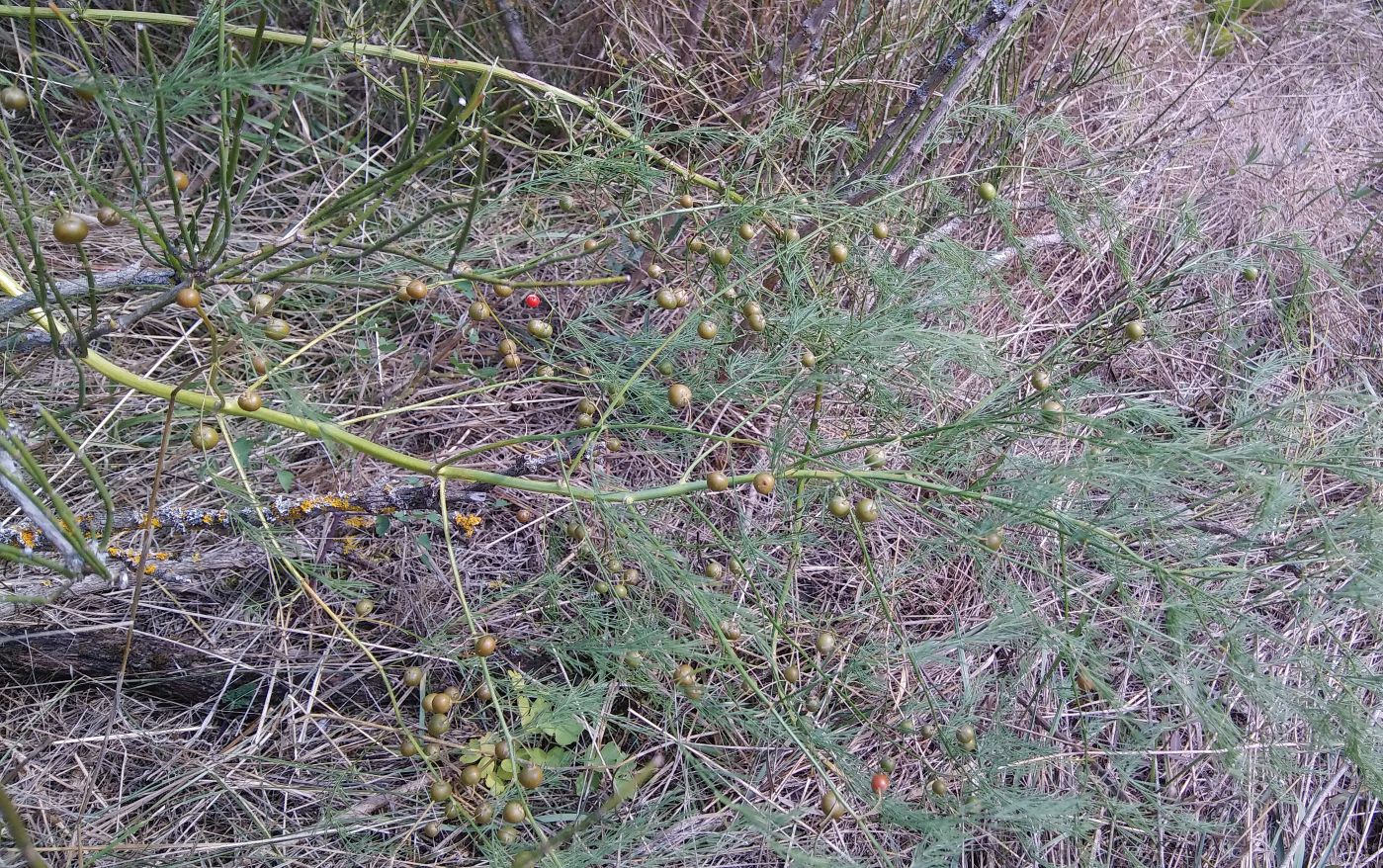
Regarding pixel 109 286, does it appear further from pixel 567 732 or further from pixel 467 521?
pixel 567 732

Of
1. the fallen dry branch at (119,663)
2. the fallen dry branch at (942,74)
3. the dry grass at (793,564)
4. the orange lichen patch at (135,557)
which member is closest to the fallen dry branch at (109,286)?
the dry grass at (793,564)

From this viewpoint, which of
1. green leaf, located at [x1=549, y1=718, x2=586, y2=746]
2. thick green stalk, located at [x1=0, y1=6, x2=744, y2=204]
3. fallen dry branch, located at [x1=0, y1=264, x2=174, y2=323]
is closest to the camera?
fallen dry branch, located at [x1=0, y1=264, x2=174, y2=323]

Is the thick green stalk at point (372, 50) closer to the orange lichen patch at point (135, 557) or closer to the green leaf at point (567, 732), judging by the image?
the orange lichen patch at point (135, 557)

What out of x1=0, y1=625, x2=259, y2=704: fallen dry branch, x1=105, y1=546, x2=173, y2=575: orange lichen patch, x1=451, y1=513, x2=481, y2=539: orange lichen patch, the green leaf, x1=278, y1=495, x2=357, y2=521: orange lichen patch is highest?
x1=278, y1=495, x2=357, y2=521: orange lichen patch

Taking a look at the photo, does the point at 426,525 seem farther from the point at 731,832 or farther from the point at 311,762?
the point at 731,832

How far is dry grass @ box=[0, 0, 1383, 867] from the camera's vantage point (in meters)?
1.63

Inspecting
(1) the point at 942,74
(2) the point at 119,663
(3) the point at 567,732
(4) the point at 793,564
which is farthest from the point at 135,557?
(1) the point at 942,74

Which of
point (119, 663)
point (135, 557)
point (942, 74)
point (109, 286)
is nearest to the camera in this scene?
point (109, 286)

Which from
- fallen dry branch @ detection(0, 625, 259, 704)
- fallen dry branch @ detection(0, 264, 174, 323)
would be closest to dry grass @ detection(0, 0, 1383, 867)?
fallen dry branch @ detection(0, 625, 259, 704)

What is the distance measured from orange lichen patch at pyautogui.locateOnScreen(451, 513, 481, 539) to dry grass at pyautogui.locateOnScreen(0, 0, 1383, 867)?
9cm

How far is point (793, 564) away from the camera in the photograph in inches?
64.6

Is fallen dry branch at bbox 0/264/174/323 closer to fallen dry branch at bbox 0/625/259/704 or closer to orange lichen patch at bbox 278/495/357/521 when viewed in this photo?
orange lichen patch at bbox 278/495/357/521

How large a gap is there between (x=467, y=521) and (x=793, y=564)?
656 mm

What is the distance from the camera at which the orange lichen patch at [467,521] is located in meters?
1.81
